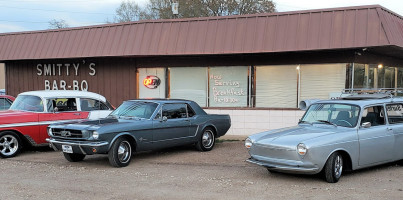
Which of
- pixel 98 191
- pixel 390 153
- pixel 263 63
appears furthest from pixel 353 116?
pixel 263 63

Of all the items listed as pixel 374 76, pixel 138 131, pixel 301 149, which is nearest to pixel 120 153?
pixel 138 131

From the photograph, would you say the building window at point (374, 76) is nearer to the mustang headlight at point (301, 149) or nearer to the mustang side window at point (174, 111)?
the mustang side window at point (174, 111)

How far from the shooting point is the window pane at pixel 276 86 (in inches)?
538

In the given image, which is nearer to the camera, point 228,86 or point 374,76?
point 374,76

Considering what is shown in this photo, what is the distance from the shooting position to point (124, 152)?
9000 millimetres

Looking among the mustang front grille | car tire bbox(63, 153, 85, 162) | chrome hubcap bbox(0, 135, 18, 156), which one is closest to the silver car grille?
the mustang front grille

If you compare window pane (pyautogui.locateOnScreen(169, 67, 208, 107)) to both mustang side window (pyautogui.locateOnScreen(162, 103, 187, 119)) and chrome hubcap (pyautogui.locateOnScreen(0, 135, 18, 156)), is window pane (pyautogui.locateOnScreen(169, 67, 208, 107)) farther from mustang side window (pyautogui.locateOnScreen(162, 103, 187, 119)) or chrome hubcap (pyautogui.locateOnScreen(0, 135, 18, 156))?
chrome hubcap (pyautogui.locateOnScreen(0, 135, 18, 156))

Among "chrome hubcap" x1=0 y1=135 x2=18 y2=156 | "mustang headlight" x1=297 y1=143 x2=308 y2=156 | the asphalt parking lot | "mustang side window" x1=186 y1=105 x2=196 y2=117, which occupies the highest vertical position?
"mustang side window" x1=186 y1=105 x2=196 y2=117

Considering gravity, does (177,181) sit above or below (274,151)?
below

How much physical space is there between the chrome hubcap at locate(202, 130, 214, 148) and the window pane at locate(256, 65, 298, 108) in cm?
341

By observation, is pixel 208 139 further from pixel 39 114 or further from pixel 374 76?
pixel 374 76

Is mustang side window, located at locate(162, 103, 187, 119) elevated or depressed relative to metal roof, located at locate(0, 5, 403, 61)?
depressed

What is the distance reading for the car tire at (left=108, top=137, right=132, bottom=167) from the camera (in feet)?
28.4

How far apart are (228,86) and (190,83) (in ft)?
4.72
